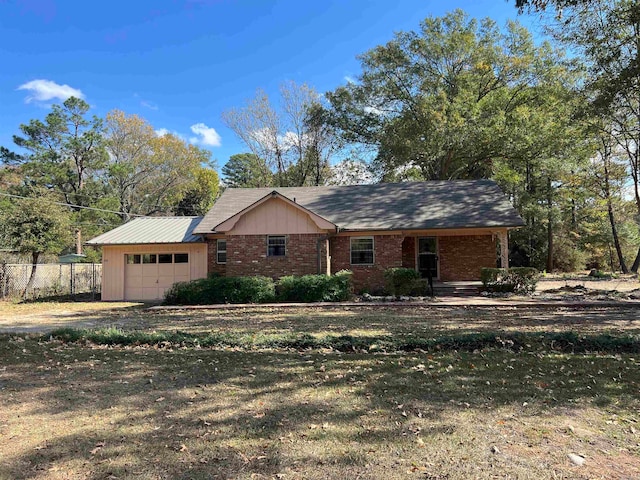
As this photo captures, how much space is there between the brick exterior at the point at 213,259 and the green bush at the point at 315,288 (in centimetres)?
364

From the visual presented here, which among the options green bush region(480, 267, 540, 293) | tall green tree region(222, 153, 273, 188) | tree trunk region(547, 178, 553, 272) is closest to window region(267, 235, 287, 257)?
green bush region(480, 267, 540, 293)

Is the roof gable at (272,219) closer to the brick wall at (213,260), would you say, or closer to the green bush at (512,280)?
the brick wall at (213,260)

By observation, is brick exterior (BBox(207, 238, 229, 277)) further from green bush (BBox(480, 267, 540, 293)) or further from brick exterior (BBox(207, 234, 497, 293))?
green bush (BBox(480, 267, 540, 293))

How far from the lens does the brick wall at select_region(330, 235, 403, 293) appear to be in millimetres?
16750

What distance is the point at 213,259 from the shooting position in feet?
57.9

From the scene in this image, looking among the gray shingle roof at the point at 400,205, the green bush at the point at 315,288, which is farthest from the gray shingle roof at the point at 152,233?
the green bush at the point at 315,288

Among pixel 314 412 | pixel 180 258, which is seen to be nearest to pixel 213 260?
pixel 180 258

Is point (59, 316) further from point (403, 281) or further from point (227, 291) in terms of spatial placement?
point (403, 281)

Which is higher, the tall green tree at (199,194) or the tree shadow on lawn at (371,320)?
the tall green tree at (199,194)

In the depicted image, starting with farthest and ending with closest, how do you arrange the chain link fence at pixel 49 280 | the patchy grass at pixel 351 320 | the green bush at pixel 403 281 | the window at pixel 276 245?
the chain link fence at pixel 49 280
the window at pixel 276 245
the green bush at pixel 403 281
the patchy grass at pixel 351 320

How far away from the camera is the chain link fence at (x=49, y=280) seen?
17.8 m

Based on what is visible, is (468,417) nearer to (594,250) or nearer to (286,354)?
(286,354)

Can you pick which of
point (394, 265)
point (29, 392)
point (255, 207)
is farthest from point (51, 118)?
point (29, 392)

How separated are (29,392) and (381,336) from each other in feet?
16.8
